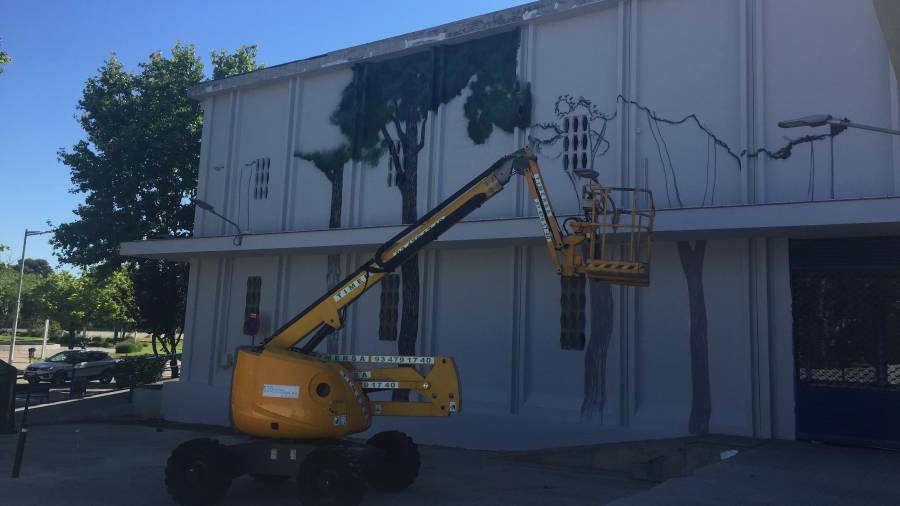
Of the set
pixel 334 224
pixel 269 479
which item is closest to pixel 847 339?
pixel 269 479

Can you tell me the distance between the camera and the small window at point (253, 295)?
18.1 meters

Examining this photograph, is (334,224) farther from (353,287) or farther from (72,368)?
(72,368)

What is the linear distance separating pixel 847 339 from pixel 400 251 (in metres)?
7.69

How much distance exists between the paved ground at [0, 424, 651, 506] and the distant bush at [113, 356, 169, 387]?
10.9 m

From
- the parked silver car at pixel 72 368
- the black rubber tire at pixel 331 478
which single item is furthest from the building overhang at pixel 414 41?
the parked silver car at pixel 72 368

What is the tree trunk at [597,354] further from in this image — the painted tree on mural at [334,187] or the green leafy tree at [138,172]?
the green leafy tree at [138,172]

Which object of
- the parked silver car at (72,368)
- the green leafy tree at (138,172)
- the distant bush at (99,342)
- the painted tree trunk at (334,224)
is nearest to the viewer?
the painted tree trunk at (334,224)

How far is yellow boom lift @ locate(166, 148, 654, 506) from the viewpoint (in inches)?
329

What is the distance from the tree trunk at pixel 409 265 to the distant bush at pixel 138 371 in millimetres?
14225

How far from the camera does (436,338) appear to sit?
1501 cm

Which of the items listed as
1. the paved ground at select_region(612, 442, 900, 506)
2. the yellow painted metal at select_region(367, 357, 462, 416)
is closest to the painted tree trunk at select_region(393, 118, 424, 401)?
the yellow painted metal at select_region(367, 357, 462, 416)

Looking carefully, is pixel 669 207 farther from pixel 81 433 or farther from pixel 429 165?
pixel 81 433

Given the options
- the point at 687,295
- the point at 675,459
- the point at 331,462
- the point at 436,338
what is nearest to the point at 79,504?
the point at 331,462

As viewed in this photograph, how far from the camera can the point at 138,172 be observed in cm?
2434
